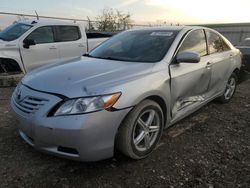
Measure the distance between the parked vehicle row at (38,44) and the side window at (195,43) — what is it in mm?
3200

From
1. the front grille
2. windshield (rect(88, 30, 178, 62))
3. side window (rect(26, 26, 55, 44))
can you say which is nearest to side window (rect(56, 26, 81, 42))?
side window (rect(26, 26, 55, 44))

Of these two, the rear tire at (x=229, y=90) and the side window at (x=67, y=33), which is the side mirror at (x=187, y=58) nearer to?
the rear tire at (x=229, y=90)

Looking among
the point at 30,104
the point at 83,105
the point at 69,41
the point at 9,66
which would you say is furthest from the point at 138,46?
the point at 69,41

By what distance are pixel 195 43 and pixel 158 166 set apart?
2.19 metres

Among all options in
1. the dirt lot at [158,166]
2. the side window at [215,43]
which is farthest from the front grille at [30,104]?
the side window at [215,43]

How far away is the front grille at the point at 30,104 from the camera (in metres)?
3.20

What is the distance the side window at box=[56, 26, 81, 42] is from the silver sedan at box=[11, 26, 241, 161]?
388cm

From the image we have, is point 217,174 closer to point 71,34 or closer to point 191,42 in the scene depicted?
point 191,42

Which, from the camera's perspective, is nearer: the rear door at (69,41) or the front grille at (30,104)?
the front grille at (30,104)

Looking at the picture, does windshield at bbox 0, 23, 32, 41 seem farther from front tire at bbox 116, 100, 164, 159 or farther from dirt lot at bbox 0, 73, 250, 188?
front tire at bbox 116, 100, 164, 159

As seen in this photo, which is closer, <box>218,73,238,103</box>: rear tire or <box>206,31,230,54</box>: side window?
<box>206,31,230,54</box>: side window

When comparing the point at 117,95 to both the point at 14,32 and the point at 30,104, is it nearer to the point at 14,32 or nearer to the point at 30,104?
the point at 30,104

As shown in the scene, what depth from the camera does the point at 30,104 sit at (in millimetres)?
3316

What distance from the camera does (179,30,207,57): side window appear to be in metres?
4.48
